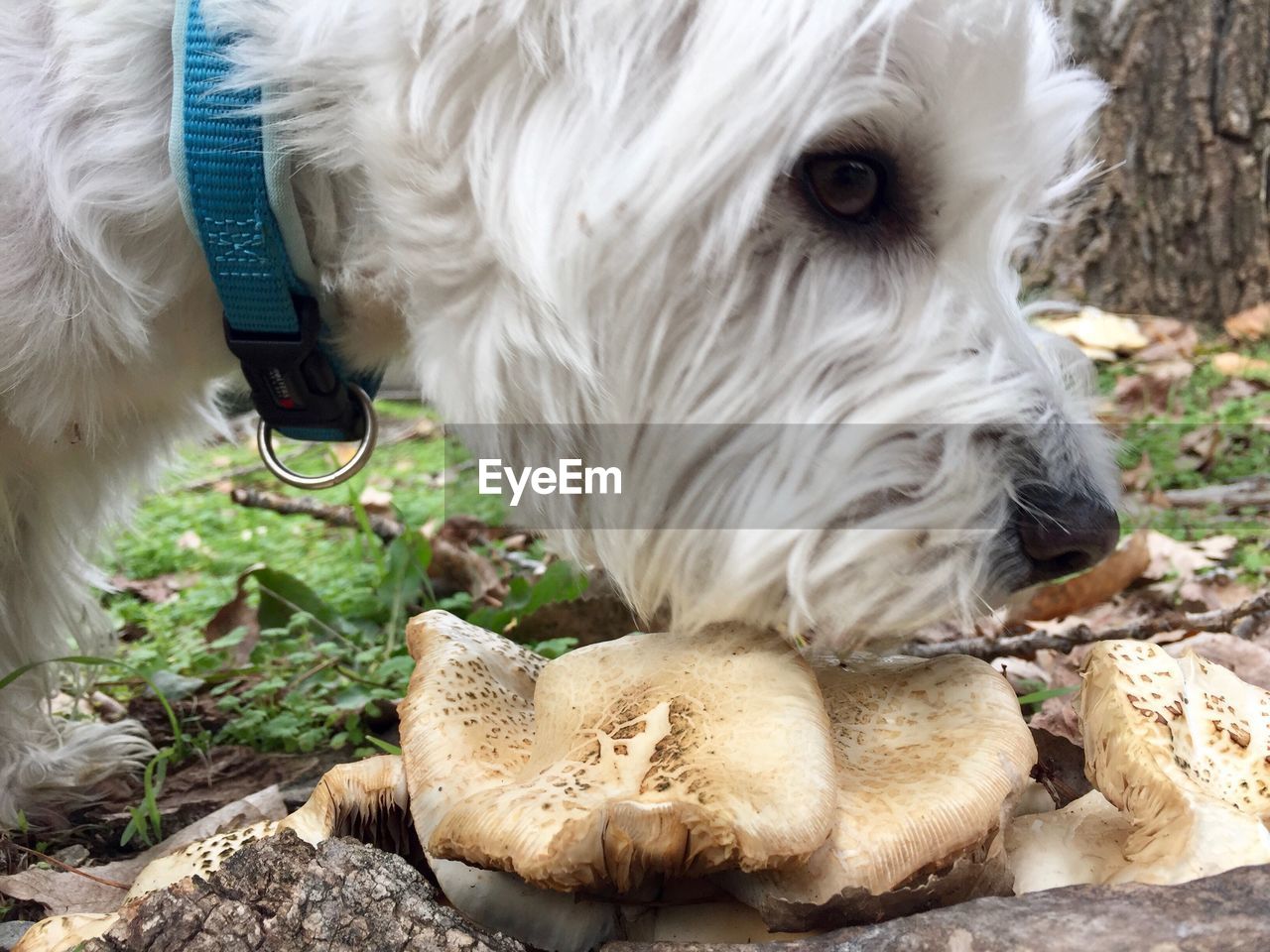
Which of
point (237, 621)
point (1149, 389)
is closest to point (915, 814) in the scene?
point (237, 621)

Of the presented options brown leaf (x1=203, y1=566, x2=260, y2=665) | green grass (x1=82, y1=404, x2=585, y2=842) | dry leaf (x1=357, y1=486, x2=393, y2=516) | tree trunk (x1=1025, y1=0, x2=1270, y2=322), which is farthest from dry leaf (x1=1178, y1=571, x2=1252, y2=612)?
dry leaf (x1=357, y1=486, x2=393, y2=516)

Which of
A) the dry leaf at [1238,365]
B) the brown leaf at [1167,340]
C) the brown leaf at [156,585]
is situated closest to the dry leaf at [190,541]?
the brown leaf at [156,585]

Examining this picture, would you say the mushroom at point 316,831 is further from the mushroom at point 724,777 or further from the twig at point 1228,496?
the twig at point 1228,496

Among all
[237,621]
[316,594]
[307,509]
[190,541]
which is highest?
[316,594]

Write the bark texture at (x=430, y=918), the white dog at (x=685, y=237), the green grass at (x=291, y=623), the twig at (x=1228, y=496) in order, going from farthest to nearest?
the twig at (x=1228, y=496)
the green grass at (x=291, y=623)
the white dog at (x=685, y=237)
the bark texture at (x=430, y=918)

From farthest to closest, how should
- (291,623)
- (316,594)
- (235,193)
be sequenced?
1. (316,594)
2. (291,623)
3. (235,193)

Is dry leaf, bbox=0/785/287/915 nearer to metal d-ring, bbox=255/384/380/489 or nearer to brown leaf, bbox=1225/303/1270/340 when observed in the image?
metal d-ring, bbox=255/384/380/489

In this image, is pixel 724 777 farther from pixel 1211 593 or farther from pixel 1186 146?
pixel 1186 146

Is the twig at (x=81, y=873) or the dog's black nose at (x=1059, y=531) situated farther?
the twig at (x=81, y=873)
